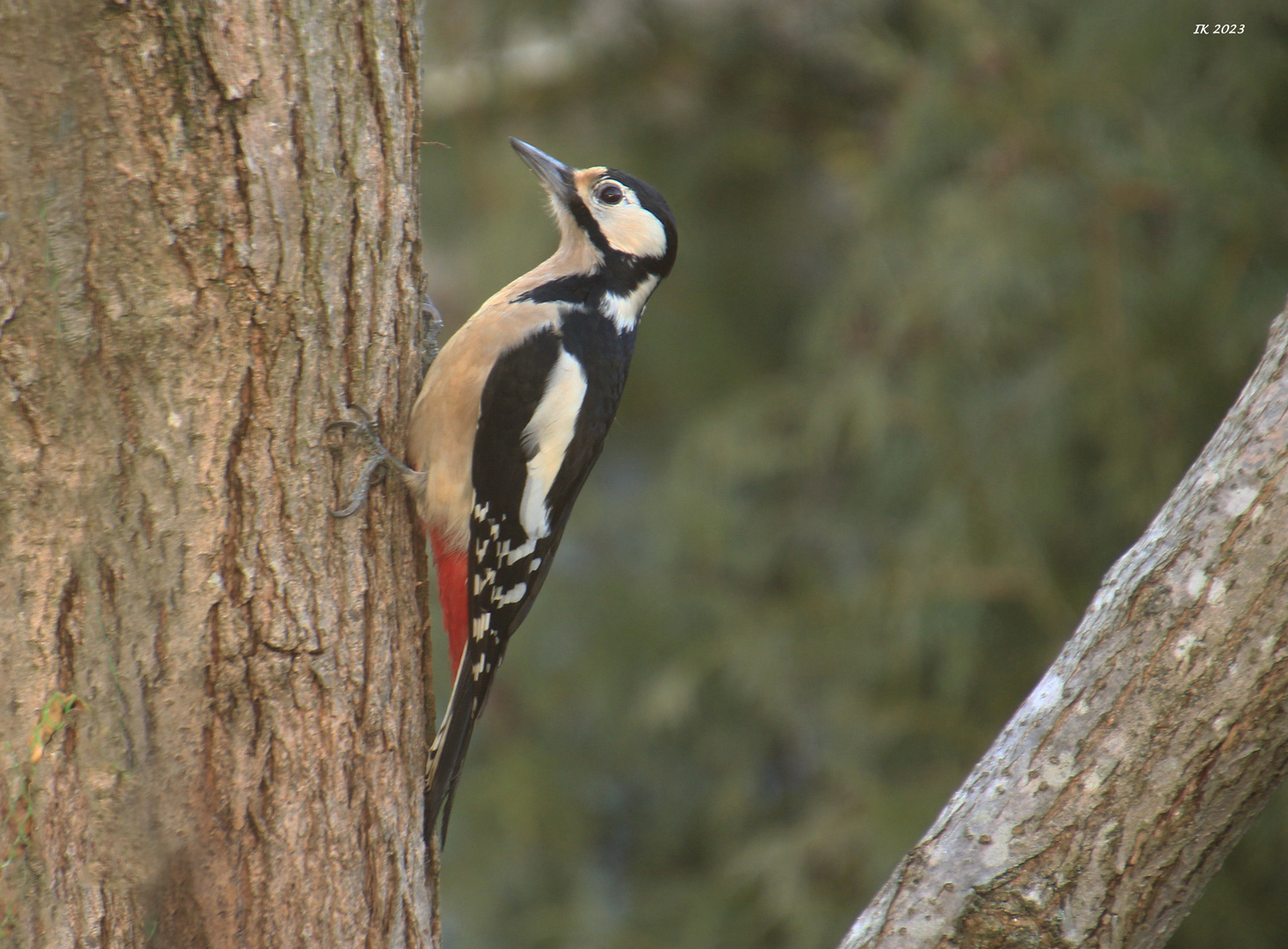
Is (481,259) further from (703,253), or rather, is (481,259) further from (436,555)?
(436,555)

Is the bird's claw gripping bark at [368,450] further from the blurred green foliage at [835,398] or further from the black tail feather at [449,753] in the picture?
the blurred green foliage at [835,398]

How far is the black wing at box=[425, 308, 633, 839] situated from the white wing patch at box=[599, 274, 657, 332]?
0.44ft

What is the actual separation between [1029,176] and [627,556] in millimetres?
2268

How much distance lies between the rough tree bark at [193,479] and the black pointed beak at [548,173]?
1180 mm

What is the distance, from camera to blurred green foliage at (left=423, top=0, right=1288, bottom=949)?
134 inches

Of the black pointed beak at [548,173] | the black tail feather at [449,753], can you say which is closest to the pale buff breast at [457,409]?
the black tail feather at [449,753]

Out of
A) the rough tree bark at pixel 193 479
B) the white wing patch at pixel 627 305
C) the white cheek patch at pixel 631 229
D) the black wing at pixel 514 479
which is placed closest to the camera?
the rough tree bark at pixel 193 479

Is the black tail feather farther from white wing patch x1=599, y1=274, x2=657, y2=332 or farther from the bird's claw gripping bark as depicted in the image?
white wing patch x1=599, y1=274, x2=657, y2=332

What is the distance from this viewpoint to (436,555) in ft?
7.93

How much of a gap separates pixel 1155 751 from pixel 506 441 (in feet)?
4.57

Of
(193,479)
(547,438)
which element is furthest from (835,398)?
(193,479)

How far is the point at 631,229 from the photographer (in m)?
2.86

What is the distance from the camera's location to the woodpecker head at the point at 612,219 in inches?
112

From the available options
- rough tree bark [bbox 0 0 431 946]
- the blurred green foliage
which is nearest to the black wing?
rough tree bark [bbox 0 0 431 946]
